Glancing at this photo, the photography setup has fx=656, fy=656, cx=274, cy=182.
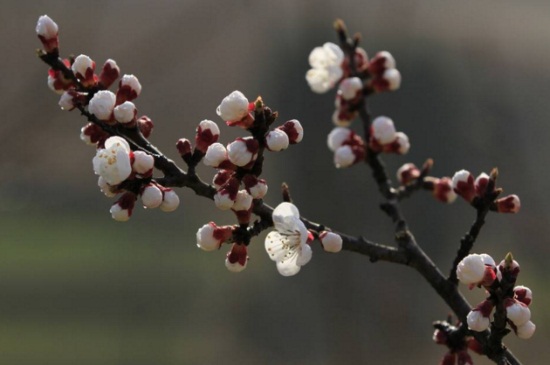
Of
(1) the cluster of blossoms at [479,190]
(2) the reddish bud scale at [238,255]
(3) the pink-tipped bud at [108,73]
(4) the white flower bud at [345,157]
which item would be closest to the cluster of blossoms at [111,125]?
(3) the pink-tipped bud at [108,73]

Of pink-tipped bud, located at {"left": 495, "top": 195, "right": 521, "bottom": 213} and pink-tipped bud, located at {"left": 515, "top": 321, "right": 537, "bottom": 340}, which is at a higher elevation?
pink-tipped bud, located at {"left": 495, "top": 195, "right": 521, "bottom": 213}

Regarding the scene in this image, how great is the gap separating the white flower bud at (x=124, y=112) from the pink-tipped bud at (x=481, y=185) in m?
0.46

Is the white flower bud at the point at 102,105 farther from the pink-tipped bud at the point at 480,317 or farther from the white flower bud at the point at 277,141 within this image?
the pink-tipped bud at the point at 480,317

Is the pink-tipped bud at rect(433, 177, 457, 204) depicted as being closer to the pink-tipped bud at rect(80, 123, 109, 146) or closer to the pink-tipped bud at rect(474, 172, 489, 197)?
the pink-tipped bud at rect(474, 172, 489, 197)

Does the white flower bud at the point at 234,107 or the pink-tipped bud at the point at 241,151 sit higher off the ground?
the white flower bud at the point at 234,107

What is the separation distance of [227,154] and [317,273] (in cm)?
251

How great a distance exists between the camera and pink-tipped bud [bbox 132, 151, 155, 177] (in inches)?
27.0

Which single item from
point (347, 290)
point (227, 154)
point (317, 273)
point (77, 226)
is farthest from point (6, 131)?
point (77, 226)

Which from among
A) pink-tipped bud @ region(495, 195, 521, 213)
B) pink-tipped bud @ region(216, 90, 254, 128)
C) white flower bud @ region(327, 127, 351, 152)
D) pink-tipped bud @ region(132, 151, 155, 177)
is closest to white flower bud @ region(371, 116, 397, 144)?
white flower bud @ region(327, 127, 351, 152)

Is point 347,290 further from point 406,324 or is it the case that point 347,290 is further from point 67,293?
point 67,293

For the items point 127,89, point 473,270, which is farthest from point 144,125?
point 473,270

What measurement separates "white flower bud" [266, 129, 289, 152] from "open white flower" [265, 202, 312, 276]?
63mm

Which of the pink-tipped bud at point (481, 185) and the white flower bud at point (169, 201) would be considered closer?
the white flower bud at point (169, 201)

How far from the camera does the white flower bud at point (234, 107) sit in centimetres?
72
